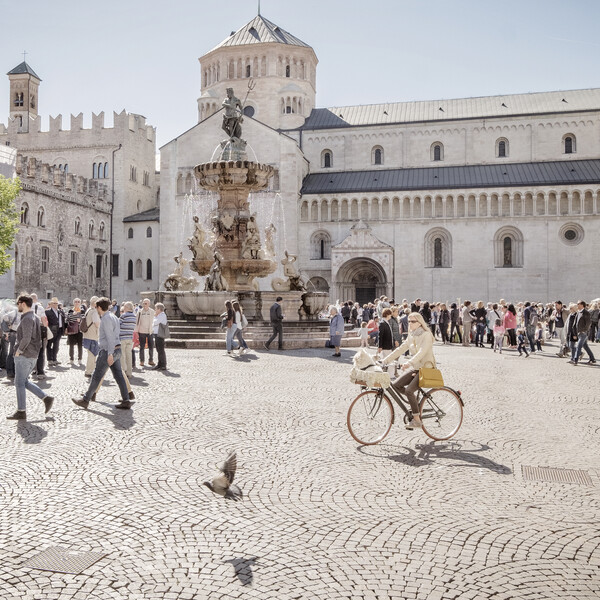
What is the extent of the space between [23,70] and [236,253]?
54355 mm

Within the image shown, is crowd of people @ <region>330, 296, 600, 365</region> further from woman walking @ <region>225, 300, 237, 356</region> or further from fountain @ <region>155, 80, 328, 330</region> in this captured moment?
woman walking @ <region>225, 300, 237, 356</region>

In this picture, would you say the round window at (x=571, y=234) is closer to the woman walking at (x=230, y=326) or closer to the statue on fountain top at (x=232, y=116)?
the statue on fountain top at (x=232, y=116)

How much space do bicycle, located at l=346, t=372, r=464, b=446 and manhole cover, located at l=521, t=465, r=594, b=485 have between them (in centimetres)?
136

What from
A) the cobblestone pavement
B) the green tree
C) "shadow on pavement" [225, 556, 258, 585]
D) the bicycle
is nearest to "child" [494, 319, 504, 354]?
the cobblestone pavement

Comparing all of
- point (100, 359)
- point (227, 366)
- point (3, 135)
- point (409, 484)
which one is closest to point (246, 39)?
point (3, 135)

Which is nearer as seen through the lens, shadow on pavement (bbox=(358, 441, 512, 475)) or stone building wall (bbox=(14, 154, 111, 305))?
shadow on pavement (bbox=(358, 441, 512, 475))

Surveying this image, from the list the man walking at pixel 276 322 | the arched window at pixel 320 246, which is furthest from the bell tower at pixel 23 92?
the man walking at pixel 276 322

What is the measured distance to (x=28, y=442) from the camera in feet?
25.0

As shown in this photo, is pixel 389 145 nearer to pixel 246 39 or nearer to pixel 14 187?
pixel 246 39

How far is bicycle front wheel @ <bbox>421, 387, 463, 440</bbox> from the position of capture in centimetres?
800

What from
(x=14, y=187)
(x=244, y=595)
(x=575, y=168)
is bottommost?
(x=244, y=595)

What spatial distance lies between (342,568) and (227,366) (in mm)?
11363

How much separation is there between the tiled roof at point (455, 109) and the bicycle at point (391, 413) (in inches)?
1953

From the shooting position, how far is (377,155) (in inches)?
2169
